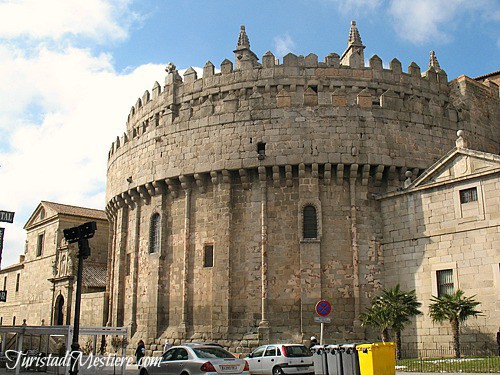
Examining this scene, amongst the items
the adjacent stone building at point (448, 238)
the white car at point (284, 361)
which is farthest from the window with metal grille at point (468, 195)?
the white car at point (284, 361)

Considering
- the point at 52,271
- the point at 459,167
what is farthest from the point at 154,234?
the point at 52,271

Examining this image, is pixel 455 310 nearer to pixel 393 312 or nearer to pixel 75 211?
pixel 393 312

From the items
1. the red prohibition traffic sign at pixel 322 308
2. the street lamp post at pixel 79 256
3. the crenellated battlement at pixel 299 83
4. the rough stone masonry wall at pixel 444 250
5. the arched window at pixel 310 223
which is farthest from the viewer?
the crenellated battlement at pixel 299 83

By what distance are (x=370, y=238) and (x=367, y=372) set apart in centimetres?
967

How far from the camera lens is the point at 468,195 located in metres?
21.0

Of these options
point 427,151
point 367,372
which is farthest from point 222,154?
point 367,372

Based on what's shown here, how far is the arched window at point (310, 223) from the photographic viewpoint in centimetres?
2355

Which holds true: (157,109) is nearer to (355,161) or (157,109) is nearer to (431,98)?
(355,161)

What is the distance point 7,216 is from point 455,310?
1580 cm

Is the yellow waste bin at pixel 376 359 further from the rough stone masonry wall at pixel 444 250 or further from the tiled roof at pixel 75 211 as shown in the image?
the tiled roof at pixel 75 211

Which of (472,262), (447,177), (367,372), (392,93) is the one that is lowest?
(367,372)

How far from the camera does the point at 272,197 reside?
24125 millimetres

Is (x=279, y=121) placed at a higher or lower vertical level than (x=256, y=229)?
higher

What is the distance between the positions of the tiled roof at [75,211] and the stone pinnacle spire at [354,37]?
2192 cm
